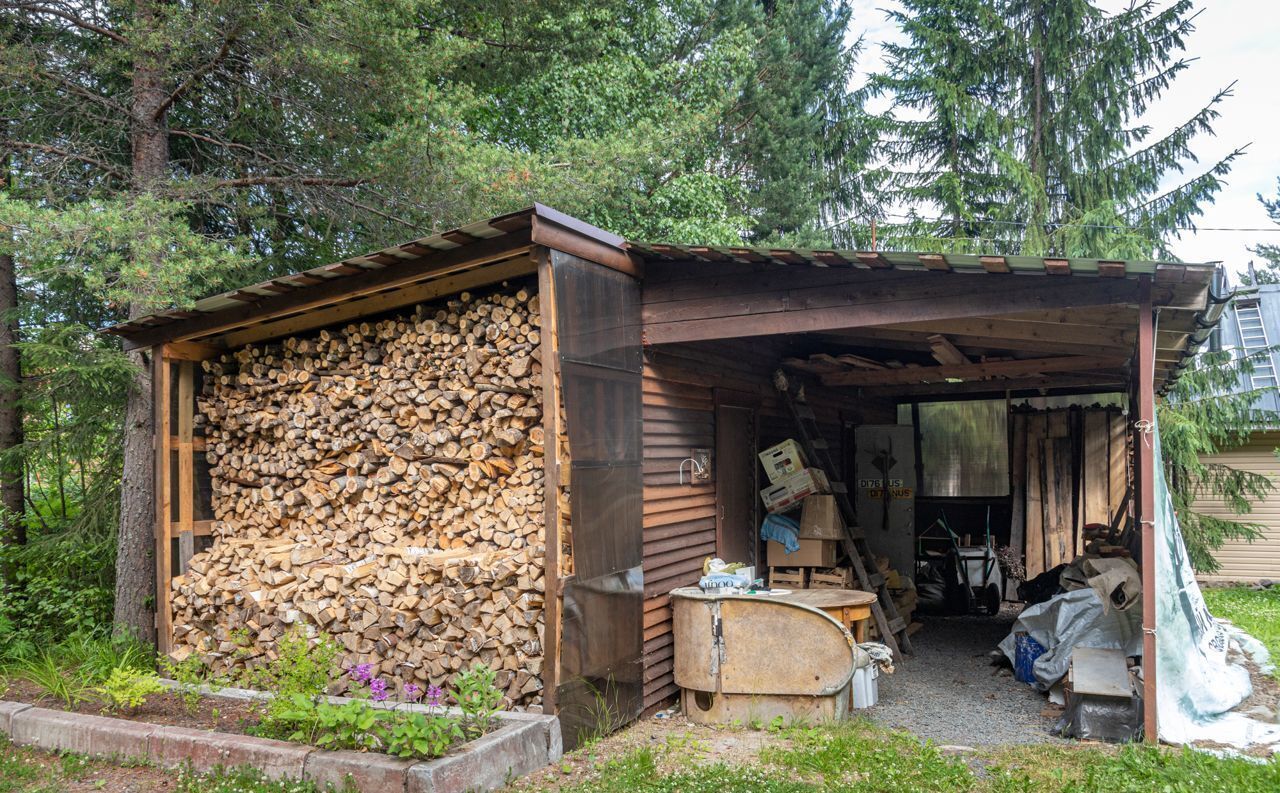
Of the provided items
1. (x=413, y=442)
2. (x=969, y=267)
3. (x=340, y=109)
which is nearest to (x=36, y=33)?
(x=340, y=109)

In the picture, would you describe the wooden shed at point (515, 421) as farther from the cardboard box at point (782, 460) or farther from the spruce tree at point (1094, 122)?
the spruce tree at point (1094, 122)

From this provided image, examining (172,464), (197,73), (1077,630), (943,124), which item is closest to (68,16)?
(197,73)

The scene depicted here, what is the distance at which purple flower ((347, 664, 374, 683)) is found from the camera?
16.4 ft

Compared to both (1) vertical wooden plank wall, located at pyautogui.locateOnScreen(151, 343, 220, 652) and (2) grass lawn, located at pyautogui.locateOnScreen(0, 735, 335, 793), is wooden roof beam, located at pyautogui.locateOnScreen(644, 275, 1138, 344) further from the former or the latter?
(1) vertical wooden plank wall, located at pyautogui.locateOnScreen(151, 343, 220, 652)

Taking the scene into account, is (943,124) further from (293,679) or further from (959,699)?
(293,679)

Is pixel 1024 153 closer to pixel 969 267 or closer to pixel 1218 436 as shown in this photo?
pixel 1218 436

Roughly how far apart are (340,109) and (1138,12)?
13.1 meters

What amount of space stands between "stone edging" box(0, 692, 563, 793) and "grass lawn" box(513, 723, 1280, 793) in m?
0.19

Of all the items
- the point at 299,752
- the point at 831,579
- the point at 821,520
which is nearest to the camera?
the point at 299,752

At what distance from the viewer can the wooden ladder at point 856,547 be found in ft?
24.5

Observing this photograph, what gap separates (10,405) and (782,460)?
742 cm

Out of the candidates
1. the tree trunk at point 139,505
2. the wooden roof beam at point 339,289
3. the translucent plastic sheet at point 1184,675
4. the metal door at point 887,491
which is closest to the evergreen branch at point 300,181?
the tree trunk at point 139,505

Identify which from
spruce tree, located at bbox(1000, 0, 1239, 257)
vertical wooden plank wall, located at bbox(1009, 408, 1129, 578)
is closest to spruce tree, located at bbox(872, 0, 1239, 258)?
spruce tree, located at bbox(1000, 0, 1239, 257)

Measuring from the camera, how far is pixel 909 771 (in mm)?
4473
